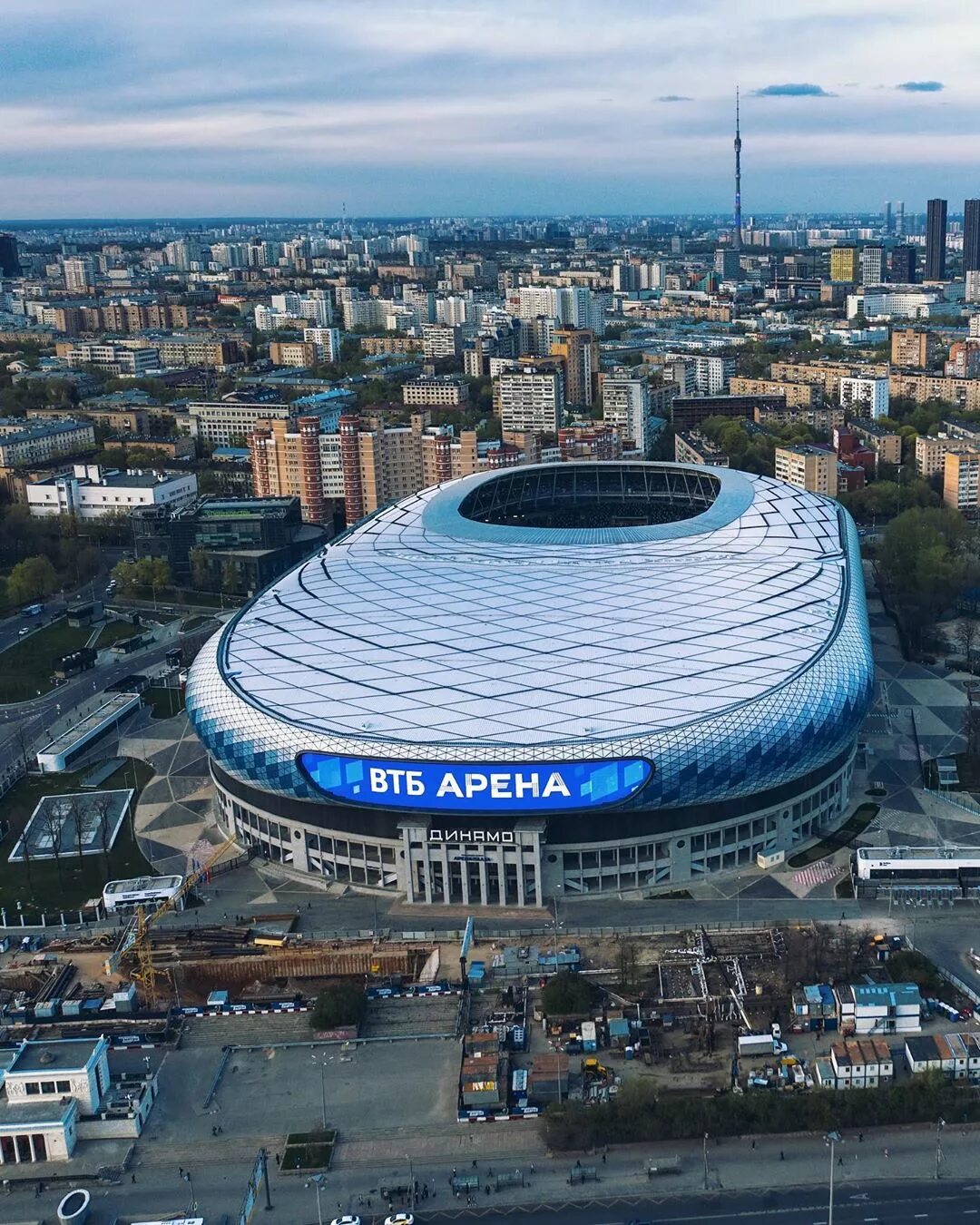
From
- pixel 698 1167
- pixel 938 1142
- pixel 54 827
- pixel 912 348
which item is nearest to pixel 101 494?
pixel 54 827

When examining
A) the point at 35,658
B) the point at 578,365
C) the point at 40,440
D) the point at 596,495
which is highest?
the point at 578,365

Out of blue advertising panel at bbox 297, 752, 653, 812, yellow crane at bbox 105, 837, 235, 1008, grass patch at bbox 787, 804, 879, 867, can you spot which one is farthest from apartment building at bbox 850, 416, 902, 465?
yellow crane at bbox 105, 837, 235, 1008

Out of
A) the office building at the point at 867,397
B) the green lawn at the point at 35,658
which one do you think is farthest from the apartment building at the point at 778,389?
the green lawn at the point at 35,658

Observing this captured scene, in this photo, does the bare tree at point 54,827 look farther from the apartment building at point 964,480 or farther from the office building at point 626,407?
the office building at point 626,407

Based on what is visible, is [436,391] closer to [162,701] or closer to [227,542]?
[227,542]

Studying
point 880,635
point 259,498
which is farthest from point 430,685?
point 259,498

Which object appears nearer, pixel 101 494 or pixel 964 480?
pixel 964 480

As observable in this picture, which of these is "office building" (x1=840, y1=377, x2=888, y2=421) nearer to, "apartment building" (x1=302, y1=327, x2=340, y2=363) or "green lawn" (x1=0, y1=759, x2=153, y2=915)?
"apartment building" (x1=302, y1=327, x2=340, y2=363)
